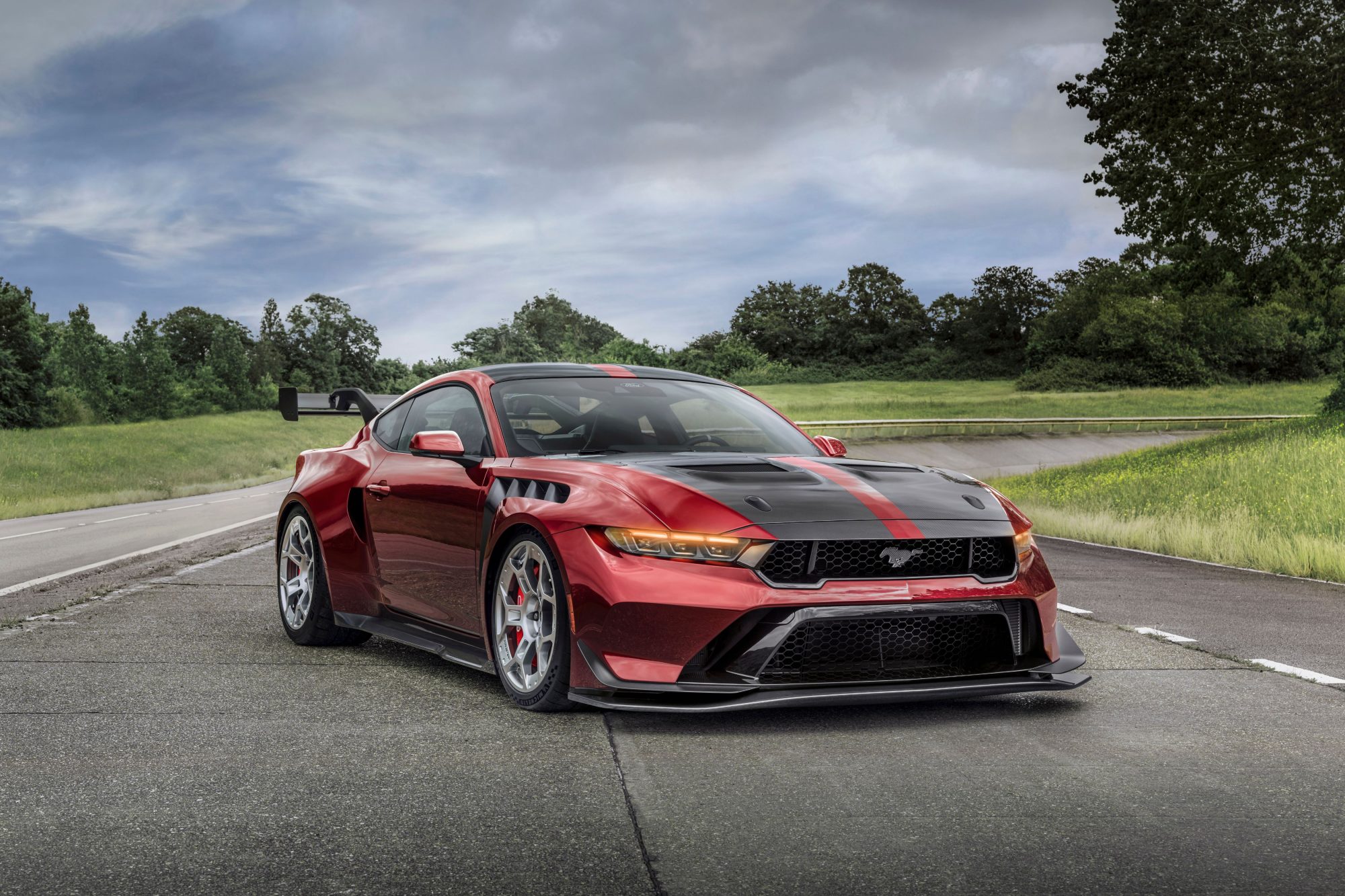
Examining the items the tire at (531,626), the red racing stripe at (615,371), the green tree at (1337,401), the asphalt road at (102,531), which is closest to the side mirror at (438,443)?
the tire at (531,626)

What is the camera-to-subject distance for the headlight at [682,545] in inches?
196

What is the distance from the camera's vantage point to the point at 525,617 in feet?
18.3

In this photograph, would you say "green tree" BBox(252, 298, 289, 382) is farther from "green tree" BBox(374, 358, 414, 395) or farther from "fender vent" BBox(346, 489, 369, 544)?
"fender vent" BBox(346, 489, 369, 544)

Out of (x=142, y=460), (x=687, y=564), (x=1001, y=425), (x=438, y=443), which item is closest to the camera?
(x=687, y=564)

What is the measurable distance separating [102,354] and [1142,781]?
12420cm

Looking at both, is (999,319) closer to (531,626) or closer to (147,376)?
(147,376)

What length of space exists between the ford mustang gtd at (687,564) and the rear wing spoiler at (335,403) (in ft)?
4.07

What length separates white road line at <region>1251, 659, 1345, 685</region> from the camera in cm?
646

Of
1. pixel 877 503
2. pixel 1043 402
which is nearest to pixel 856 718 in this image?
pixel 877 503

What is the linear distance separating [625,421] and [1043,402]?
71.9m

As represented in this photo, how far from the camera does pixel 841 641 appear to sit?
5090mm

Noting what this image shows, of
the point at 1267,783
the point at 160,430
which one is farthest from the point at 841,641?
the point at 160,430

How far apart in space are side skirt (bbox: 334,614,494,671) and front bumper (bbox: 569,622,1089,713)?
0.77 m

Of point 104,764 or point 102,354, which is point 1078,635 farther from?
point 102,354
